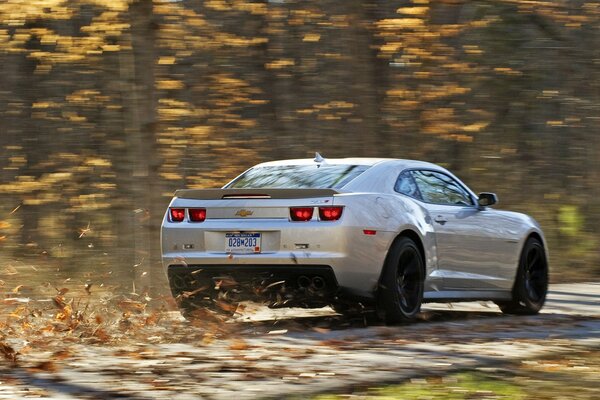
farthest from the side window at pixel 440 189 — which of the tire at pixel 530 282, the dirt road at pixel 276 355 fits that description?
the dirt road at pixel 276 355

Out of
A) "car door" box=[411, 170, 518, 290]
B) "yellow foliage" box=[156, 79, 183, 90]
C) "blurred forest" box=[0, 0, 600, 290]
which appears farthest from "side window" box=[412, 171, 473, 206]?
"yellow foliage" box=[156, 79, 183, 90]

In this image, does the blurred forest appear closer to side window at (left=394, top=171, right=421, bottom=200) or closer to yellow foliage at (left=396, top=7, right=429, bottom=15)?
yellow foliage at (left=396, top=7, right=429, bottom=15)

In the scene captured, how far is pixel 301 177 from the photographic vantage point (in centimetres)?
1134

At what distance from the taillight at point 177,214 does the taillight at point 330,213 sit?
131 centimetres

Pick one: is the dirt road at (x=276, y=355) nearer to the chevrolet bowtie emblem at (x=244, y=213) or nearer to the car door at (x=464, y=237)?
the car door at (x=464, y=237)

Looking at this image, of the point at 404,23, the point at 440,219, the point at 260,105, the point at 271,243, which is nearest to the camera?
the point at 271,243

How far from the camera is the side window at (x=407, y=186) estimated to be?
1175 centimetres

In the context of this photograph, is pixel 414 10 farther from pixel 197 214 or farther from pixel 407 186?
pixel 197 214

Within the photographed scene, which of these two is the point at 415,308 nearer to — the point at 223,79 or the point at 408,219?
the point at 408,219

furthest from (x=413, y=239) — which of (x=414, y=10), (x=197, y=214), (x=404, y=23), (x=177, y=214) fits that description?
(x=404, y=23)

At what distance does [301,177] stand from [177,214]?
3.67 ft

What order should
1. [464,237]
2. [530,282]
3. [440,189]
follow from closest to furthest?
[464,237]
[440,189]
[530,282]

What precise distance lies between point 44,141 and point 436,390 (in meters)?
17.0

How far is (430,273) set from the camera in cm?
1177
